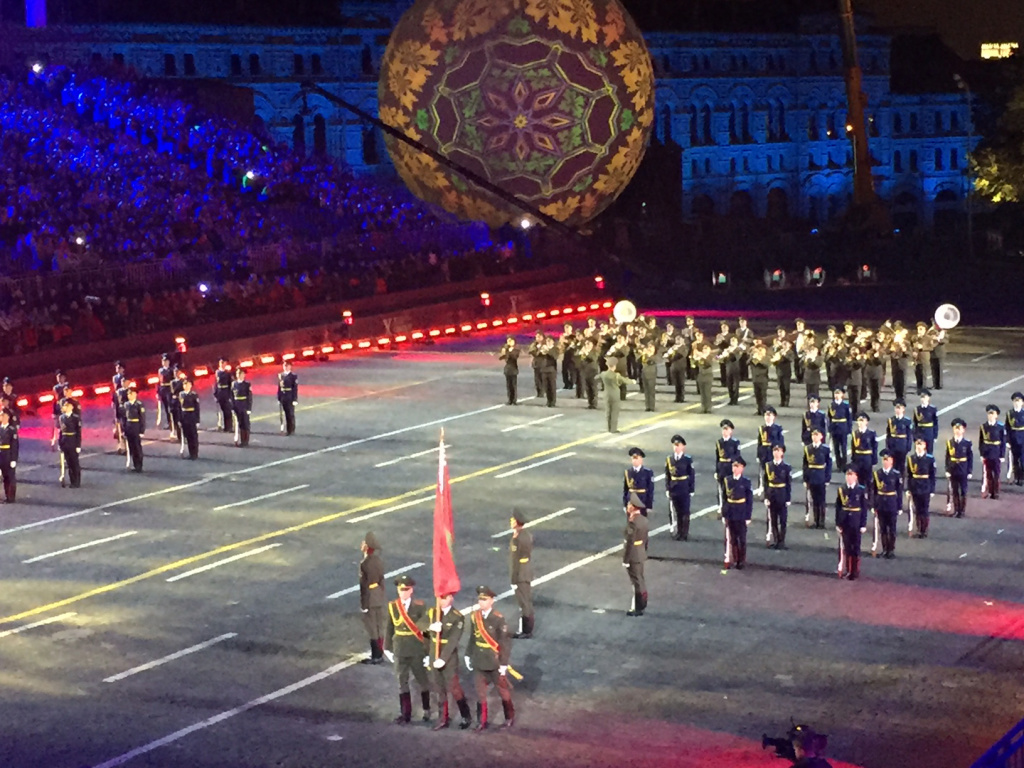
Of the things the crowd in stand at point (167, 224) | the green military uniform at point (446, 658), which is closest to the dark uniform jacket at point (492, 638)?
the green military uniform at point (446, 658)

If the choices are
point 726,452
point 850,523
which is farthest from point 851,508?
point 726,452

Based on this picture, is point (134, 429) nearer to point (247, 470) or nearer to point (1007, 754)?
point (247, 470)

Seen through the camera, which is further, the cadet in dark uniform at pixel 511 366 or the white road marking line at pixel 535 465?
the cadet in dark uniform at pixel 511 366

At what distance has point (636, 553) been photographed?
1847 cm

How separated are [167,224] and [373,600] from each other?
28171 millimetres

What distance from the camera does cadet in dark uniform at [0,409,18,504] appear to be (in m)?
25.0

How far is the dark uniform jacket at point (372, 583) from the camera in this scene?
56.4 ft

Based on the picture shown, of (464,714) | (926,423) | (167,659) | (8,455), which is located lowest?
(464,714)

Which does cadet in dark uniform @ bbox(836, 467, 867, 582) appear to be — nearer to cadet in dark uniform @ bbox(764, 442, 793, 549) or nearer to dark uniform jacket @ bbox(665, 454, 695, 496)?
cadet in dark uniform @ bbox(764, 442, 793, 549)

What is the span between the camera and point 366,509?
24.2m

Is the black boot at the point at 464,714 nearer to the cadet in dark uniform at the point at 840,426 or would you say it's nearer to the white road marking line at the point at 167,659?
the white road marking line at the point at 167,659

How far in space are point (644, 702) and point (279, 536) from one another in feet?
26.1

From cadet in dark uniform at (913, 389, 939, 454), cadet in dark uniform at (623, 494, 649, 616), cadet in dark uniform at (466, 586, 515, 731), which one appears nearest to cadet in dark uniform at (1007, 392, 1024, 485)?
cadet in dark uniform at (913, 389, 939, 454)

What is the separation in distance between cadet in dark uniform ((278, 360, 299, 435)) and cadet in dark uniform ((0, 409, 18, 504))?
5552 millimetres
